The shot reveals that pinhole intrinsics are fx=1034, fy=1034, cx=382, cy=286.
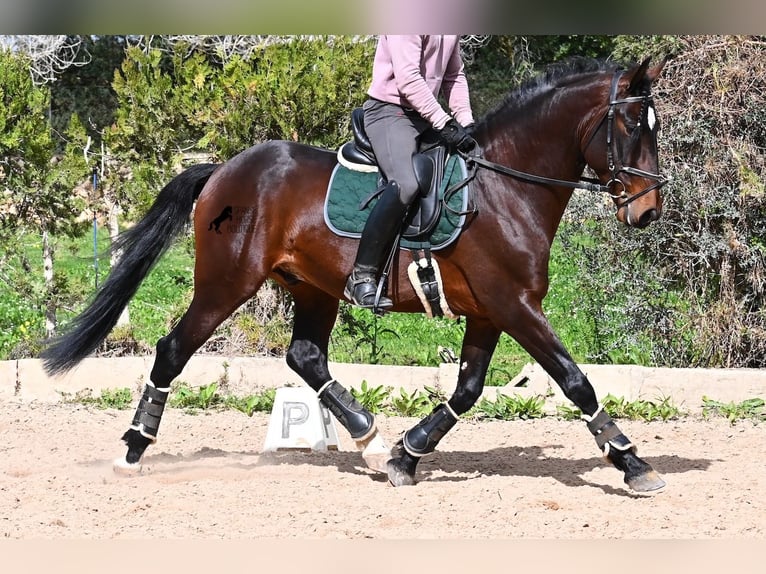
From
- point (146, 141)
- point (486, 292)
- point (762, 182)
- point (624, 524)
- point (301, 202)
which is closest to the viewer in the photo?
point (624, 524)

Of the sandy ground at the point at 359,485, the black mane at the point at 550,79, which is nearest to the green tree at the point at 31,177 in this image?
the sandy ground at the point at 359,485

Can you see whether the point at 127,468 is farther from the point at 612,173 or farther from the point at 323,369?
the point at 612,173

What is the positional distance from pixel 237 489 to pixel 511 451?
2142 mm

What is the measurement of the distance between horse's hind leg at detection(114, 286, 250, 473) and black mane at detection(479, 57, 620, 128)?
1961mm

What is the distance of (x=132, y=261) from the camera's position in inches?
267

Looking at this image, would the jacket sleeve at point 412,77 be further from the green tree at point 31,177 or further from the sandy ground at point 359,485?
the green tree at point 31,177

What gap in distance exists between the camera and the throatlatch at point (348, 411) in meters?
6.44

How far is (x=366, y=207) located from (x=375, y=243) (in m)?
0.30

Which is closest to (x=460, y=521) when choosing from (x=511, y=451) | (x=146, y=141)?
(x=511, y=451)

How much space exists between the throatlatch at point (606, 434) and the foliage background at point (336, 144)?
3.42m

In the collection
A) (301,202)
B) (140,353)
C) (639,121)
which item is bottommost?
(140,353)

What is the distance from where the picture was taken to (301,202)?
634 cm

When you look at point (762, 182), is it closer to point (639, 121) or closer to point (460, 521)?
point (639, 121)

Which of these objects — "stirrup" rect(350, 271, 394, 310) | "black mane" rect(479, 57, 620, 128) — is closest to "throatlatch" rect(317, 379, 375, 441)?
"stirrup" rect(350, 271, 394, 310)
